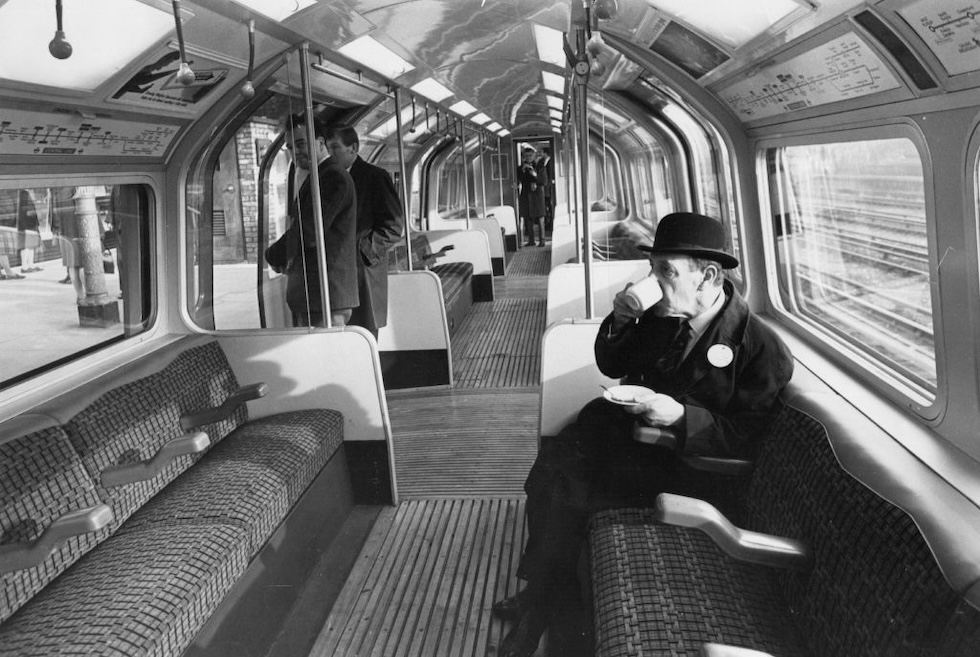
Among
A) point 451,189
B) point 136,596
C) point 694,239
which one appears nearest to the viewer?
point 136,596

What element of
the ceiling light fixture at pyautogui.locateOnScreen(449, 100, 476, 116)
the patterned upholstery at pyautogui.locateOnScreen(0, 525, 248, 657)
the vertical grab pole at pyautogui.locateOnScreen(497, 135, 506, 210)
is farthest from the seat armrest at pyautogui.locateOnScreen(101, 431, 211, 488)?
the vertical grab pole at pyautogui.locateOnScreen(497, 135, 506, 210)

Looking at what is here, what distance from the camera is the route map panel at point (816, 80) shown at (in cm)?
209

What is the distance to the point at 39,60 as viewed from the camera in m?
2.33

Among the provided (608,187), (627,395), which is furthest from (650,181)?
(627,395)

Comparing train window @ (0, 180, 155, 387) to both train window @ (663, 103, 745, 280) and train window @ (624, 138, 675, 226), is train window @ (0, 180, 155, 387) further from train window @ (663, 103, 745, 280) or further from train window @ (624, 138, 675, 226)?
train window @ (624, 138, 675, 226)

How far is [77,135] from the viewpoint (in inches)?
110

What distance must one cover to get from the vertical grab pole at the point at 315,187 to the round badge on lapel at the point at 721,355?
1888 millimetres

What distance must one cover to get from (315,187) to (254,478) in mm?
1474

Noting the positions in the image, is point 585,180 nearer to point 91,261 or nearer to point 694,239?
point 694,239

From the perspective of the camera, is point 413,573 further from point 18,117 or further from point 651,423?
point 18,117

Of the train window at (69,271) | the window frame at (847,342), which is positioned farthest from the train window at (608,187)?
the train window at (69,271)

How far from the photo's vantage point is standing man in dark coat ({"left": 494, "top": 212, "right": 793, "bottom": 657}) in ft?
7.46

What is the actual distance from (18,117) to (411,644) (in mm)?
1982

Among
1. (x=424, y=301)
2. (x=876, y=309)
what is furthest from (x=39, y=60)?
(x=424, y=301)
